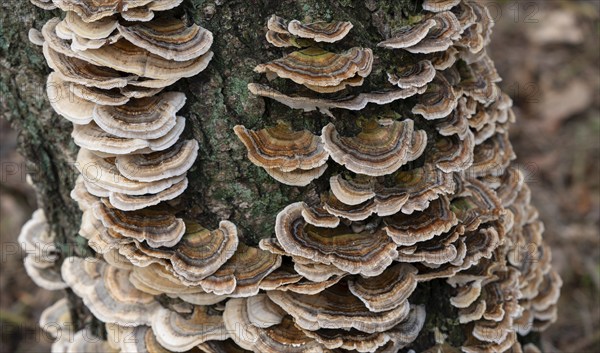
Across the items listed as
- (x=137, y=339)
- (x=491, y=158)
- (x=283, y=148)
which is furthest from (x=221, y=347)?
(x=491, y=158)

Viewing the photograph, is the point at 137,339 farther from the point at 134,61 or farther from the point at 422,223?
the point at 422,223

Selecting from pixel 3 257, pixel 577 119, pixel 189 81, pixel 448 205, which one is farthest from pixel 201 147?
pixel 577 119

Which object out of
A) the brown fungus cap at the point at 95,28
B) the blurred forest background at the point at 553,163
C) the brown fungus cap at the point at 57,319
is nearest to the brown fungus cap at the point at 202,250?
the brown fungus cap at the point at 95,28

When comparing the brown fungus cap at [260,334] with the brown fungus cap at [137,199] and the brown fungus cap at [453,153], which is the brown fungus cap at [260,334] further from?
the brown fungus cap at [453,153]

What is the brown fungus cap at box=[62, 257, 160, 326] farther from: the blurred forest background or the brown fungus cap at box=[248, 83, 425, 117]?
the blurred forest background

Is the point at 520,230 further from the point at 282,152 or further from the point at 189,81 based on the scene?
the point at 189,81

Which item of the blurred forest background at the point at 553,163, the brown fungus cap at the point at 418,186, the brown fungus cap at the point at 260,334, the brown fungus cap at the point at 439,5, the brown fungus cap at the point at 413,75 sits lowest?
the blurred forest background at the point at 553,163

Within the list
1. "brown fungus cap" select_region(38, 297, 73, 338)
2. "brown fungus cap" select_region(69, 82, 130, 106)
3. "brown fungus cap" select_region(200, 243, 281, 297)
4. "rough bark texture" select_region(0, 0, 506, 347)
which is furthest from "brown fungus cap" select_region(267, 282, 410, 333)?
"brown fungus cap" select_region(38, 297, 73, 338)
